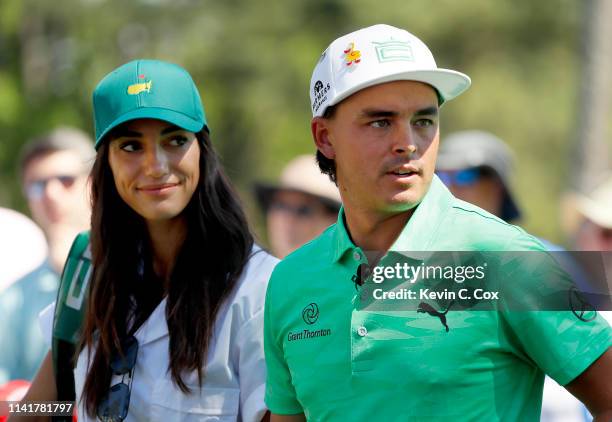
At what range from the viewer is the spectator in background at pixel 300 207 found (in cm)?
771

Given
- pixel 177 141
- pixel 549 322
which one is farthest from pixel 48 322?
pixel 549 322

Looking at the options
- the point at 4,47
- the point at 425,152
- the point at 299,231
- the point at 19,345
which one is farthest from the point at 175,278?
the point at 4,47

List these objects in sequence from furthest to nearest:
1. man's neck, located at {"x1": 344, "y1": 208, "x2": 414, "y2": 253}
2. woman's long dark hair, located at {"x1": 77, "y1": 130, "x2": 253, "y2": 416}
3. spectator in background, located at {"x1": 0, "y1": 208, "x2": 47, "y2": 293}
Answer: spectator in background, located at {"x1": 0, "y1": 208, "x2": 47, "y2": 293} → woman's long dark hair, located at {"x1": 77, "y1": 130, "x2": 253, "y2": 416} → man's neck, located at {"x1": 344, "y1": 208, "x2": 414, "y2": 253}

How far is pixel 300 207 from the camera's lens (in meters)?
7.96

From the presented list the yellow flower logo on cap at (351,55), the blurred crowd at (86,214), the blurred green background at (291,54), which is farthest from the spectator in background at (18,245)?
the blurred green background at (291,54)

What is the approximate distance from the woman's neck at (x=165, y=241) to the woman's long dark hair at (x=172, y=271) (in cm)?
3

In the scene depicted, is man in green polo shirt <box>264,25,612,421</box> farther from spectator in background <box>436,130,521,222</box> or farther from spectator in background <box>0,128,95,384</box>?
spectator in background <box>436,130,521,222</box>

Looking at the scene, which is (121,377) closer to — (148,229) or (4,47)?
(148,229)

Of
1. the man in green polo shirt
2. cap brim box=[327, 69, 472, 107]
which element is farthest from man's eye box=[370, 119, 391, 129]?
cap brim box=[327, 69, 472, 107]

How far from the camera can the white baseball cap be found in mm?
3453

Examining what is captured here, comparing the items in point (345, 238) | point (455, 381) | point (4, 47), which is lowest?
point (455, 381)

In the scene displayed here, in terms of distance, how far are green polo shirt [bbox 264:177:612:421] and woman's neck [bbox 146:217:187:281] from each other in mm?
902

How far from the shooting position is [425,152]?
349 cm

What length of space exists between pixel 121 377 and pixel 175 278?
406 mm
